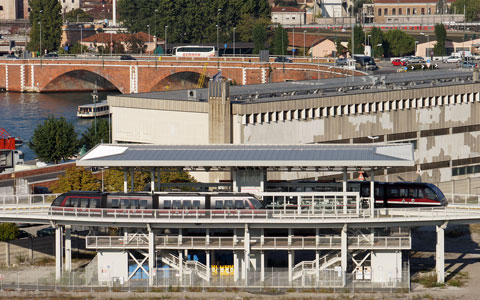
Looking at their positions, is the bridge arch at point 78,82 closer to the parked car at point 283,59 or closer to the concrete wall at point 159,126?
the parked car at point 283,59

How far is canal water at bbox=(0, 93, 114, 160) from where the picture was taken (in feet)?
461

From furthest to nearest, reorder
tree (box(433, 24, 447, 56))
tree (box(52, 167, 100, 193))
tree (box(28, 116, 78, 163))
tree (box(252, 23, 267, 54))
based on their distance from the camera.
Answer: tree (box(252, 23, 267, 54)) < tree (box(433, 24, 447, 56)) < tree (box(28, 116, 78, 163)) < tree (box(52, 167, 100, 193))

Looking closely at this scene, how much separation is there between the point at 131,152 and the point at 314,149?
9111mm

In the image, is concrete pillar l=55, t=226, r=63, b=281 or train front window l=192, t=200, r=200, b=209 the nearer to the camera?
train front window l=192, t=200, r=200, b=209

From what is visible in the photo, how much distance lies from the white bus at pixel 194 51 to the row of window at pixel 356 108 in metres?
84.4

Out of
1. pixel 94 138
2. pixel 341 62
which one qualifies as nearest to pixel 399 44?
pixel 341 62

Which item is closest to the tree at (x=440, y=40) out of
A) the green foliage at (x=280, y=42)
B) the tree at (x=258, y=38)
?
the green foliage at (x=280, y=42)

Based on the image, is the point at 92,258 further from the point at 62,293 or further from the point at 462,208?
the point at 462,208

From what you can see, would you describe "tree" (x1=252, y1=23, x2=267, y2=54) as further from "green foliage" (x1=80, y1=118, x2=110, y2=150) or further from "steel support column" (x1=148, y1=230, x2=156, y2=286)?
"steel support column" (x1=148, y1=230, x2=156, y2=286)

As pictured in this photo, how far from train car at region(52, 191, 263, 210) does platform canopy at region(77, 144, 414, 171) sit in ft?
4.74

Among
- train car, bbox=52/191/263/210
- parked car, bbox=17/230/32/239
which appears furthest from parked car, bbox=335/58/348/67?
train car, bbox=52/191/263/210

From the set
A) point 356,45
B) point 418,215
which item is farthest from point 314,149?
point 356,45

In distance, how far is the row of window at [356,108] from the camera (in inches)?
3369

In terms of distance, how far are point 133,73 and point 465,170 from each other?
3484 inches
